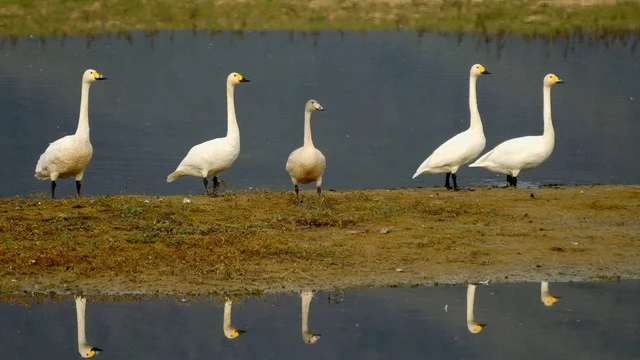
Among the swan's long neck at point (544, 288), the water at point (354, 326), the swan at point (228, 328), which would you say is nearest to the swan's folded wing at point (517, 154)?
the swan's long neck at point (544, 288)

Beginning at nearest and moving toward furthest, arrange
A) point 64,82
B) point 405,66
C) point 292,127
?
point 292,127 → point 64,82 → point 405,66

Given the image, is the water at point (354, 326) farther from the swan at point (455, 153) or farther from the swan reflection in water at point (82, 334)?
the swan at point (455, 153)

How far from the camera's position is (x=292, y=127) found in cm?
2745

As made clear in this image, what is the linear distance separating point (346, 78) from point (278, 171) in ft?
38.0

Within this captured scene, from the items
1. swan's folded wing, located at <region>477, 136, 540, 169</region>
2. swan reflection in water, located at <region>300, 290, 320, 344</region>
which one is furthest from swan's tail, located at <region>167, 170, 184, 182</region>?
swan reflection in water, located at <region>300, 290, 320, 344</region>

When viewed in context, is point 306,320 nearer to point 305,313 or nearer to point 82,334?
point 305,313

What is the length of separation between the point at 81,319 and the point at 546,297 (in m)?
4.57

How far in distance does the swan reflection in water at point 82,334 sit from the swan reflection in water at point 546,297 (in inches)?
175

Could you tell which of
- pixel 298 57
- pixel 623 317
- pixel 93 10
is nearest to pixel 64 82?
pixel 298 57

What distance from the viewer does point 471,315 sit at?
1324 centimetres

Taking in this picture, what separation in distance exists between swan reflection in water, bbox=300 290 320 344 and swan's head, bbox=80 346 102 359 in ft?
6.01

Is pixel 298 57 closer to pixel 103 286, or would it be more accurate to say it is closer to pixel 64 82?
pixel 64 82

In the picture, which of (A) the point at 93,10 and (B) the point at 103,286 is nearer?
(B) the point at 103,286

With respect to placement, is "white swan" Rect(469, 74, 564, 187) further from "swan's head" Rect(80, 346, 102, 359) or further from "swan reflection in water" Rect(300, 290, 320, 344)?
"swan's head" Rect(80, 346, 102, 359)
